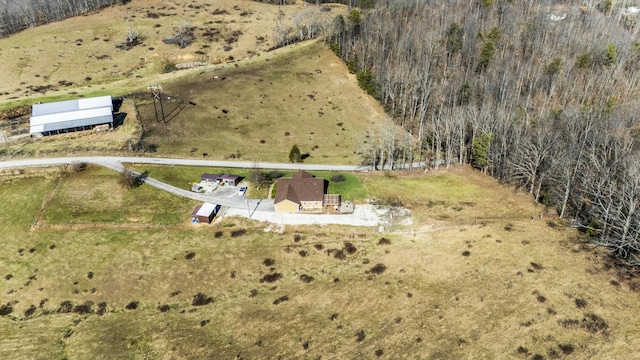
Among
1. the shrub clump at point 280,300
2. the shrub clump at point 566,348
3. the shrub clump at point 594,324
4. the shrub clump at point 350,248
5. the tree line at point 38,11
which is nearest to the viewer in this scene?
the shrub clump at point 566,348

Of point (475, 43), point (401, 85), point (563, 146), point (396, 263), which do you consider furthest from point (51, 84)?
point (563, 146)

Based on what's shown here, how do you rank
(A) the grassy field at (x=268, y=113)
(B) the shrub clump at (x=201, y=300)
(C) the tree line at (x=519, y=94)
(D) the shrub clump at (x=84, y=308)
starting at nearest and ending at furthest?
1. (D) the shrub clump at (x=84, y=308)
2. (B) the shrub clump at (x=201, y=300)
3. (C) the tree line at (x=519, y=94)
4. (A) the grassy field at (x=268, y=113)

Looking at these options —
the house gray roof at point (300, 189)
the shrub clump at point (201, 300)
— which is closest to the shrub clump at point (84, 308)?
the shrub clump at point (201, 300)

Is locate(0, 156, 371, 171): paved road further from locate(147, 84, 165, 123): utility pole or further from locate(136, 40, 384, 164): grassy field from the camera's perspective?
locate(147, 84, 165, 123): utility pole

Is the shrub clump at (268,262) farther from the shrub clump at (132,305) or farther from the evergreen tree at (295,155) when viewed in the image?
the evergreen tree at (295,155)

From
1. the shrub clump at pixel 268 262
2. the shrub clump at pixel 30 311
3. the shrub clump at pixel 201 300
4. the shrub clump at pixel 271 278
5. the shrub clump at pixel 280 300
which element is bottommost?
the shrub clump at pixel 30 311

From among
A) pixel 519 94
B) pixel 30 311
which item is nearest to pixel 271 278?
pixel 30 311

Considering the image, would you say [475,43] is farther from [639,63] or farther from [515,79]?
[639,63]
